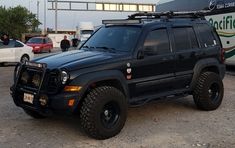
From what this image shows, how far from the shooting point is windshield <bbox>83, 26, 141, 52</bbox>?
24.0 ft

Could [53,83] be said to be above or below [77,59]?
below

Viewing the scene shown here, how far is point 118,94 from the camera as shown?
21.7ft

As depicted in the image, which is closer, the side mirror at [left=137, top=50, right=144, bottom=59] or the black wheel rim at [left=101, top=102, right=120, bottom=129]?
the black wheel rim at [left=101, top=102, right=120, bottom=129]

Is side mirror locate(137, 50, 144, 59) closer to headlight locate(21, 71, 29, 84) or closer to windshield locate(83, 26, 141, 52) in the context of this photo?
windshield locate(83, 26, 141, 52)

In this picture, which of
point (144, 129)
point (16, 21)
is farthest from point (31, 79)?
point (16, 21)

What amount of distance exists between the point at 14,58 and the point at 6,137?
48.1ft

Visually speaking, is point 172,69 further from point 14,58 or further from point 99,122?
point 14,58

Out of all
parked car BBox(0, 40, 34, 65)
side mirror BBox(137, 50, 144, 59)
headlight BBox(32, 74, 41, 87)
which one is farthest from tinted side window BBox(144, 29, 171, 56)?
parked car BBox(0, 40, 34, 65)

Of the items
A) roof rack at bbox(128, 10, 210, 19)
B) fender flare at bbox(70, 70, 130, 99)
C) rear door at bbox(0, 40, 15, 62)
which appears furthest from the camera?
rear door at bbox(0, 40, 15, 62)

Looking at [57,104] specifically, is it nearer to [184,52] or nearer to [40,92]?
[40,92]

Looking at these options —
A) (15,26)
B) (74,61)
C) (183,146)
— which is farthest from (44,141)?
(15,26)

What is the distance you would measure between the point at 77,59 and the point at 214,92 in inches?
133

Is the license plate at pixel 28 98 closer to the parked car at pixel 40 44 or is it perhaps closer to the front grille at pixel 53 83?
the front grille at pixel 53 83

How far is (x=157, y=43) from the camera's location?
753 centimetres
